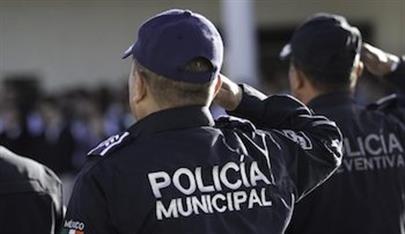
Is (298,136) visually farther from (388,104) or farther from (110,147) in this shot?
(388,104)

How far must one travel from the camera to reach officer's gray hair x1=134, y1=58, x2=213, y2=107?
2465mm

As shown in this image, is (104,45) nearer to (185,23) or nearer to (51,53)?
(51,53)

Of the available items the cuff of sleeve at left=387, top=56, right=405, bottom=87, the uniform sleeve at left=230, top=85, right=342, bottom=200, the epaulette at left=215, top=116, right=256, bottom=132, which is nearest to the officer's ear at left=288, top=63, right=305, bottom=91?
the cuff of sleeve at left=387, top=56, right=405, bottom=87

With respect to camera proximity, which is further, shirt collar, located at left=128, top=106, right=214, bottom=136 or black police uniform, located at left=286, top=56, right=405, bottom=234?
black police uniform, located at left=286, top=56, right=405, bottom=234

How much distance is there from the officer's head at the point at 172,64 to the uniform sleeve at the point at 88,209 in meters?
0.25

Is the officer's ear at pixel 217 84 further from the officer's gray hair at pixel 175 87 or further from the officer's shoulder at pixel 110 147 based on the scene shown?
the officer's shoulder at pixel 110 147

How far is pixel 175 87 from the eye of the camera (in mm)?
2471

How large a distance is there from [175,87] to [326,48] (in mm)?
992

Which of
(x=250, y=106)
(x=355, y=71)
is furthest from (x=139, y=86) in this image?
(x=355, y=71)

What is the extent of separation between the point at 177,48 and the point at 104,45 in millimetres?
11964

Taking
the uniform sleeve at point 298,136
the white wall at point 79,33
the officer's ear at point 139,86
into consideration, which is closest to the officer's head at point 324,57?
the uniform sleeve at point 298,136

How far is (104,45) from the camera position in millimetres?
14312

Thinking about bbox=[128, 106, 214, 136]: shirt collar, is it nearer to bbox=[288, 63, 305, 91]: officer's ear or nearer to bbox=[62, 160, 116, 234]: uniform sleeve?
bbox=[62, 160, 116, 234]: uniform sleeve

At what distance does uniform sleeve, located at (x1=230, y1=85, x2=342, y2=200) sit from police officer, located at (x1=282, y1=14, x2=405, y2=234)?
1.63 feet
